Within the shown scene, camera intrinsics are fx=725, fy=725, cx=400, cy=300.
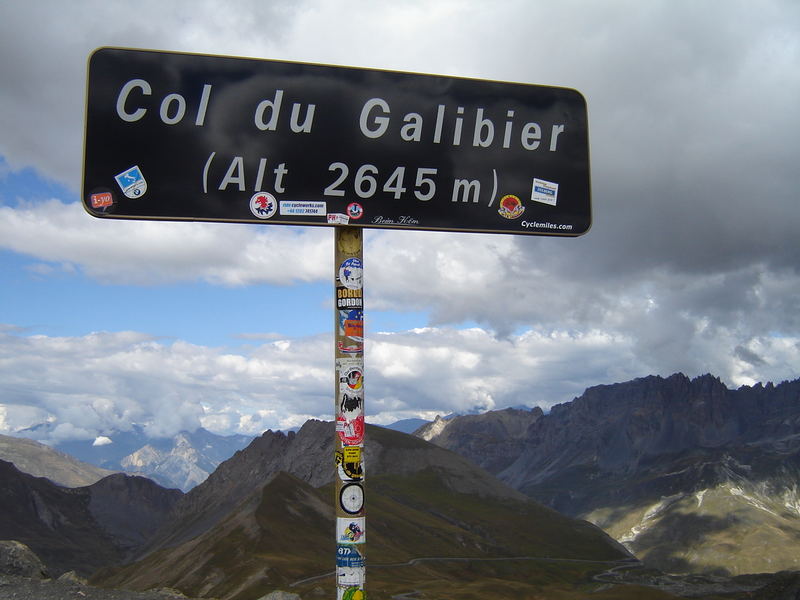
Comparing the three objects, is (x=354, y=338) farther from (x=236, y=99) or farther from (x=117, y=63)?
(x=117, y=63)

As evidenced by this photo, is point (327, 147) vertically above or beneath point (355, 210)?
above

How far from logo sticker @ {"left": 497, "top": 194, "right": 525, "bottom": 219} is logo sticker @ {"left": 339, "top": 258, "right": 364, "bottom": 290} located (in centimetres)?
230

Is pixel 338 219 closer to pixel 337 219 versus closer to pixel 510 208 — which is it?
pixel 337 219

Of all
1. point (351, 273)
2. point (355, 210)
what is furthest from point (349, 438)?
point (355, 210)

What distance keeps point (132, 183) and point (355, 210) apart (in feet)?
10.1

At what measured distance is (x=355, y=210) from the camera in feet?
34.6

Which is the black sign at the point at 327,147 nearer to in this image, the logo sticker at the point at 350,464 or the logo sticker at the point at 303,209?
the logo sticker at the point at 303,209

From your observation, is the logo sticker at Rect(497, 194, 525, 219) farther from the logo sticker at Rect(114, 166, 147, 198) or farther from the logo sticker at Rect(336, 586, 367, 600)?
the logo sticker at Rect(336, 586, 367, 600)

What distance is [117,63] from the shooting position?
1003cm

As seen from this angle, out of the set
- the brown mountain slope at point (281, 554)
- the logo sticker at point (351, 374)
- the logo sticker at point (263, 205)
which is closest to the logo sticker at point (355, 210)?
the logo sticker at point (263, 205)

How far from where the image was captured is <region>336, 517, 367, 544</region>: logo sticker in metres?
10.1

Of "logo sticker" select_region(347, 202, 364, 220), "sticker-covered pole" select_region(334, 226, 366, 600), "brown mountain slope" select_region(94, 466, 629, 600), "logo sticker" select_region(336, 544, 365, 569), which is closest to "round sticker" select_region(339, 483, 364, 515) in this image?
"sticker-covered pole" select_region(334, 226, 366, 600)

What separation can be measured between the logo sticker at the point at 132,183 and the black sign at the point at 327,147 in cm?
1

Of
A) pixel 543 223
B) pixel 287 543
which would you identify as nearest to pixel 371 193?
pixel 543 223
